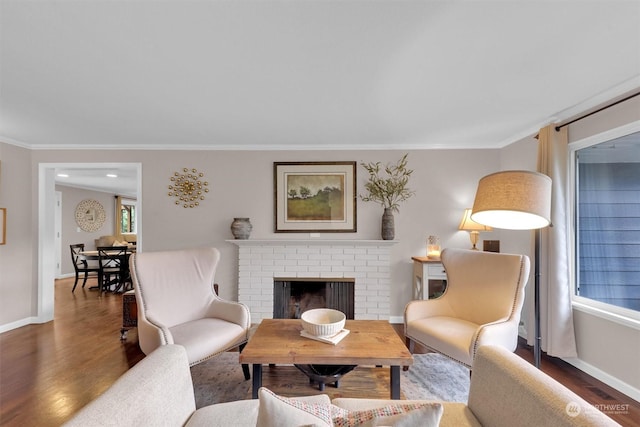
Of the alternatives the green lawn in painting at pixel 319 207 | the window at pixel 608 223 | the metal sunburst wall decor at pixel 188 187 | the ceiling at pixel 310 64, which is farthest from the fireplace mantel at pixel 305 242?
the window at pixel 608 223

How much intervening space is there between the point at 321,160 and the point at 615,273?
294cm

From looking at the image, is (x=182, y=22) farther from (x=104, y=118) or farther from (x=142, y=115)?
(x=104, y=118)

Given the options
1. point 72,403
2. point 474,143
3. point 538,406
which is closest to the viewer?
point 538,406

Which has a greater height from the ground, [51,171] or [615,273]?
[51,171]

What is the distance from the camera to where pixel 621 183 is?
2199 millimetres

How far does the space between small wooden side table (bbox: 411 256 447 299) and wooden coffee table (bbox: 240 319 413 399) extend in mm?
1418

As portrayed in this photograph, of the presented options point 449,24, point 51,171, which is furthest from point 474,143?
point 51,171

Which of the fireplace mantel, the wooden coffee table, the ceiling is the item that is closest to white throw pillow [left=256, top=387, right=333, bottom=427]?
the wooden coffee table

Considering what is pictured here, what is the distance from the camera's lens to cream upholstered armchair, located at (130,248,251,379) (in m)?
1.92

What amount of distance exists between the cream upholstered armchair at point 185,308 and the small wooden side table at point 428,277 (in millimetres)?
1984

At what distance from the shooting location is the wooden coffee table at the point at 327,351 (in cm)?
157

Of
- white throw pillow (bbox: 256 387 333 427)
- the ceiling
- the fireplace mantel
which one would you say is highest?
the ceiling

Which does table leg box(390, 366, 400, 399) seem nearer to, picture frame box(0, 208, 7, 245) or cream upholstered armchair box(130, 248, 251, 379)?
cream upholstered armchair box(130, 248, 251, 379)

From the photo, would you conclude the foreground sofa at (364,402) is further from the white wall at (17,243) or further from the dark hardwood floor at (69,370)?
the white wall at (17,243)
